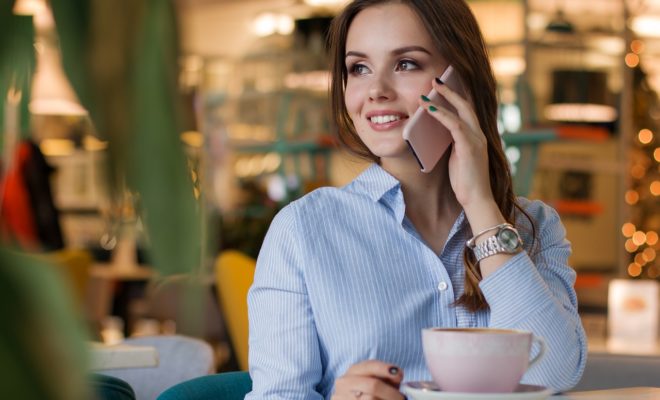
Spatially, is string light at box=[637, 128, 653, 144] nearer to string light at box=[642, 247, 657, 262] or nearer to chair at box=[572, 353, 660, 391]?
string light at box=[642, 247, 657, 262]

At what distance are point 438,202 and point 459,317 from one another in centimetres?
21

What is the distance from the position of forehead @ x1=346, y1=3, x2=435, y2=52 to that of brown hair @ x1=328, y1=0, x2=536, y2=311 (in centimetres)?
1

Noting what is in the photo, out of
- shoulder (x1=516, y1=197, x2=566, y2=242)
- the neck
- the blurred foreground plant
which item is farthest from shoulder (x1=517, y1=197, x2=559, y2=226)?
the blurred foreground plant

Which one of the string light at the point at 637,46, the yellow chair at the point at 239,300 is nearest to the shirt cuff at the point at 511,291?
the yellow chair at the point at 239,300

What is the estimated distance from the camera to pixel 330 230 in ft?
4.57

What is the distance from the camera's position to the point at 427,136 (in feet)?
4.36

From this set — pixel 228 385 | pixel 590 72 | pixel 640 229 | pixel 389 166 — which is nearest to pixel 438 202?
pixel 389 166

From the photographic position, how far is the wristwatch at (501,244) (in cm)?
126

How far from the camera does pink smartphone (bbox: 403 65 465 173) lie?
1.31 metres

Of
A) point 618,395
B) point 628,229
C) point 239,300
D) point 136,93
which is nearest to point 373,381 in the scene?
point 618,395

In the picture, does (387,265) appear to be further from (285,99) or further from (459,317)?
(285,99)

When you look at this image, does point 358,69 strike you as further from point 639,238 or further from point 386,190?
point 639,238

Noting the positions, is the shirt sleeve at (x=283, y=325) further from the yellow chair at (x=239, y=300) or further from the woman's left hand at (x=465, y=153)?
the yellow chair at (x=239, y=300)

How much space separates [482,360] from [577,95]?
7.39 m
